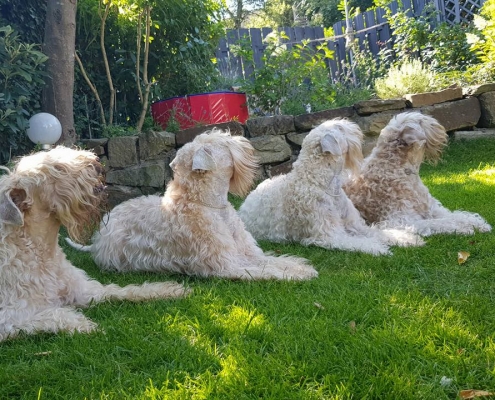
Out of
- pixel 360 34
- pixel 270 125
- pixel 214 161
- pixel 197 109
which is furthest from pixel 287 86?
pixel 360 34

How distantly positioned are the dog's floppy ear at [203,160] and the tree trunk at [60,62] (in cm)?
378

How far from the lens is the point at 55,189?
3436 millimetres

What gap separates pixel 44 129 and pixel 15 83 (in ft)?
2.85

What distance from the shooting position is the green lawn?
8.14 ft

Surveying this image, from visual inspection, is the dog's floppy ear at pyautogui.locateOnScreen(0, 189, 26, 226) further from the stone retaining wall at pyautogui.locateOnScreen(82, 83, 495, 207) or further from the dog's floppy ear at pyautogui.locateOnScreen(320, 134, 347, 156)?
the stone retaining wall at pyautogui.locateOnScreen(82, 83, 495, 207)

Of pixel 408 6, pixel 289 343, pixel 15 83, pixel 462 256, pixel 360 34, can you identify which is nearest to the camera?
pixel 289 343

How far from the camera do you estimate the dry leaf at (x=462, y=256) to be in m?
4.28

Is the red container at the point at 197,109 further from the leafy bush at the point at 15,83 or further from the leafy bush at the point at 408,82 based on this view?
the leafy bush at the point at 408,82

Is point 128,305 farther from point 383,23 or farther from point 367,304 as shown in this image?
point 383,23

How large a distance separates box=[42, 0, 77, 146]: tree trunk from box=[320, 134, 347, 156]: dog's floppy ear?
408 centimetres

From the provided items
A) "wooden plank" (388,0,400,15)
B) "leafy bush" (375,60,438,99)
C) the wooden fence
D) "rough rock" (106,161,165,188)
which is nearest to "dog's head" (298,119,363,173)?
"rough rock" (106,161,165,188)

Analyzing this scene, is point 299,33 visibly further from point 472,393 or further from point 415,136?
point 472,393

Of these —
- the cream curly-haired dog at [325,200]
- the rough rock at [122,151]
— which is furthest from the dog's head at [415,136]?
the rough rock at [122,151]

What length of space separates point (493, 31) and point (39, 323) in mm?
9524
